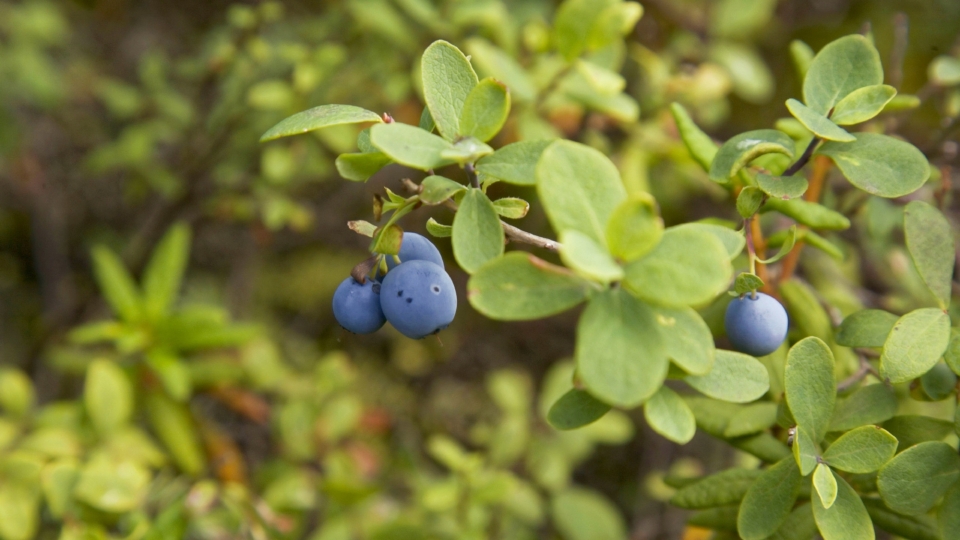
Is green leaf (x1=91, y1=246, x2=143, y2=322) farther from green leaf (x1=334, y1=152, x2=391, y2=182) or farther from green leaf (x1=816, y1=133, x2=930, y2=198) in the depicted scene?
green leaf (x1=816, y1=133, x2=930, y2=198)

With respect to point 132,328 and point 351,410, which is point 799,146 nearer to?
point 351,410

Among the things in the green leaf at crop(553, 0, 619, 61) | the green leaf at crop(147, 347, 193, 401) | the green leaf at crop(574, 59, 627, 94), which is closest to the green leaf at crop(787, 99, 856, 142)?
the green leaf at crop(574, 59, 627, 94)

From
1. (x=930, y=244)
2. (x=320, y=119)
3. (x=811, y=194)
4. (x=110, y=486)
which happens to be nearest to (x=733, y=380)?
(x=930, y=244)

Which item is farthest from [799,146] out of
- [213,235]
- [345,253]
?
[213,235]

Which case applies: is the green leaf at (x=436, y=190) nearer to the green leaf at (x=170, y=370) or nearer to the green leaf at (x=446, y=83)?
the green leaf at (x=446, y=83)

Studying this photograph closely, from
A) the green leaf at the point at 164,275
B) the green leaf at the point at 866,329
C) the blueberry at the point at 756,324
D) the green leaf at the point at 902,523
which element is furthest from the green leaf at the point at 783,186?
the green leaf at the point at 164,275

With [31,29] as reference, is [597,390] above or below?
above
